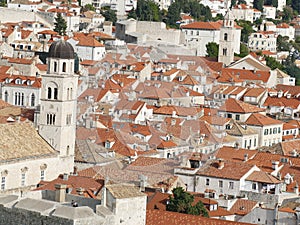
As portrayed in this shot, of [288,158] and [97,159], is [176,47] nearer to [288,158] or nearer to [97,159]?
[288,158]

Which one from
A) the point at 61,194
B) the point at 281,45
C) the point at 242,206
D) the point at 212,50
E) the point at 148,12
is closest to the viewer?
the point at 61,194

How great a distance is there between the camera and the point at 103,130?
39.7m

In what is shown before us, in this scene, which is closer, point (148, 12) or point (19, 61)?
point (19, 61)

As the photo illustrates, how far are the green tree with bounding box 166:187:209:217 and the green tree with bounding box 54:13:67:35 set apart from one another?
51.6 meters

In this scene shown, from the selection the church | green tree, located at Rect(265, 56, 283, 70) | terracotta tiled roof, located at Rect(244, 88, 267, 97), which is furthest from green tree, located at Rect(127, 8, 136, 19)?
the church

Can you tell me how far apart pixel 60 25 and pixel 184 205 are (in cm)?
5423

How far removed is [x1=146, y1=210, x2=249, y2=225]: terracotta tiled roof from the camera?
27375 mm

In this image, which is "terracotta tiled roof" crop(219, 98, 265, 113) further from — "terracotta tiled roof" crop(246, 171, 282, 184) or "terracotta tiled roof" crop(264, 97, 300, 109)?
"terracotta tiled roof" crop(246, 171, 282, 184)

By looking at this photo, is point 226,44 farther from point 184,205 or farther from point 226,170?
point 184,205

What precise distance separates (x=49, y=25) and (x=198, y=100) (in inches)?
1334

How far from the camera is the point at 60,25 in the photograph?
83688 millimetres

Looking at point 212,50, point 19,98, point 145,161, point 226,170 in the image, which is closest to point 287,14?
point 212,50

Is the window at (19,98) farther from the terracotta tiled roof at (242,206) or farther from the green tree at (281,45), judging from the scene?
the green tree at (281,45)

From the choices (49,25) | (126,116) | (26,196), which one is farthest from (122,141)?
(49,25)
